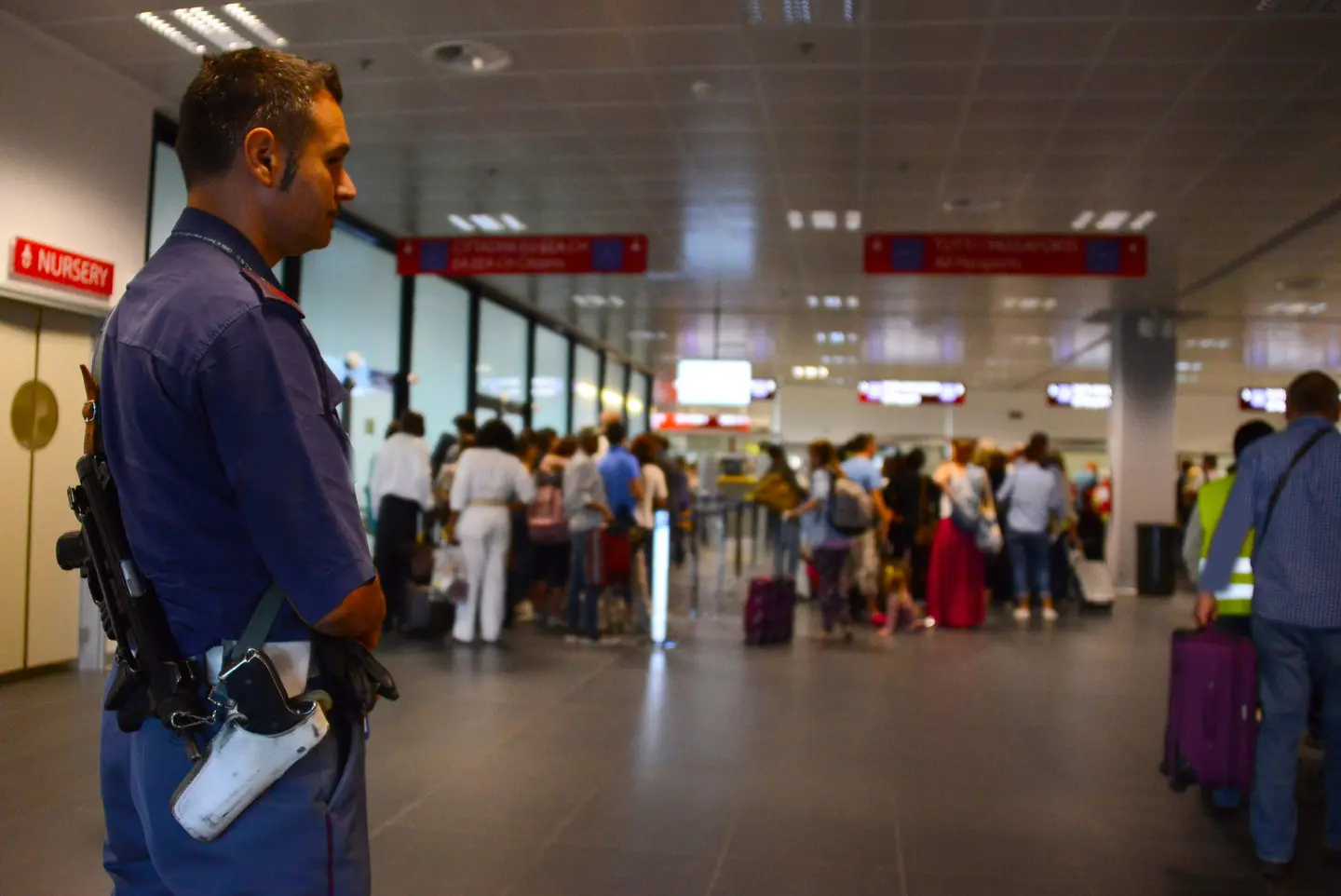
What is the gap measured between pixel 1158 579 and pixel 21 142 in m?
14.1

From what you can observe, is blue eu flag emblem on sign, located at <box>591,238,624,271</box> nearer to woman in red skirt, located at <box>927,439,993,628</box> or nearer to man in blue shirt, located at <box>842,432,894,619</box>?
man in blue shirt, located at <box>842,432,894,619</box>

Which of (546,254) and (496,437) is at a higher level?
(546,254)

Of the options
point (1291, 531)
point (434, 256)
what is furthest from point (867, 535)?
point (1291, 531)

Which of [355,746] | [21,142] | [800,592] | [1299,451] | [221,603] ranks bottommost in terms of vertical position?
[800,592]

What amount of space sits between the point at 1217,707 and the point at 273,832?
3.68 metres

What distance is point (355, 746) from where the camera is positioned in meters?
1.53

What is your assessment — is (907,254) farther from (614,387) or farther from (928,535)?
(614,387)

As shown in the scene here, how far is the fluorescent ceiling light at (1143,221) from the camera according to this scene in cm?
1056

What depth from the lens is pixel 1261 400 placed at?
23484 mm

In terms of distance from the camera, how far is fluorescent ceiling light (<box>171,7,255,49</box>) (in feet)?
21.5

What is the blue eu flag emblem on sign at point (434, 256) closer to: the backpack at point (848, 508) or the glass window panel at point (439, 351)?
the glass window panel at point (439, 351)

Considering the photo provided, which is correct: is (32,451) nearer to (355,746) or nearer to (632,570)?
(632,570)

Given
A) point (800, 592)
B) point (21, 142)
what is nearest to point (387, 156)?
point (21, 142)

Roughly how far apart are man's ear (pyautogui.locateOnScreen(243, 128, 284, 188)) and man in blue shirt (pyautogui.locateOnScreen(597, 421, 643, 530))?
7.34 m
